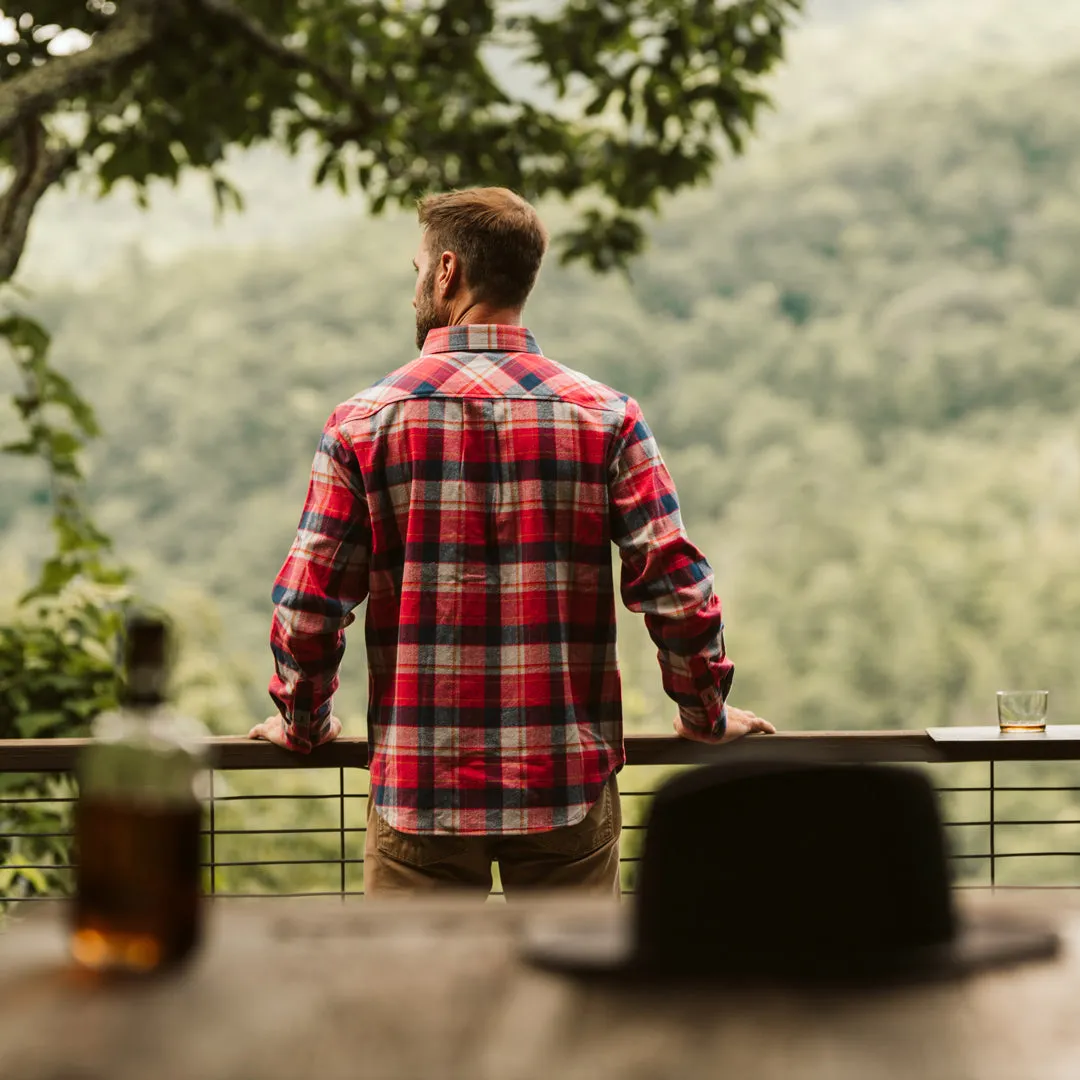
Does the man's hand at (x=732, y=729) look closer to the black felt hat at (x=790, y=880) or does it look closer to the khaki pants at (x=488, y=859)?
the khaki pants at (x=488, y=859)

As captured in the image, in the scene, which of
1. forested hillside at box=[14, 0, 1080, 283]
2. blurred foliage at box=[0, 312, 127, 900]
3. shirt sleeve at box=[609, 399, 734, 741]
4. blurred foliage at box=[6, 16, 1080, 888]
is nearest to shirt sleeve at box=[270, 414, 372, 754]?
shirt sleeve at box=[609, 399, 734, 741]

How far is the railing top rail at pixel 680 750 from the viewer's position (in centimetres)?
189

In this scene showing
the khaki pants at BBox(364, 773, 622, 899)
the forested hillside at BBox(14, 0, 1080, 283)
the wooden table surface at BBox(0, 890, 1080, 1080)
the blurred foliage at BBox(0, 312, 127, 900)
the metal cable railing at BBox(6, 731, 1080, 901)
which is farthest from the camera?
the forested hillside at BBox(14, 0, 1080, 283)

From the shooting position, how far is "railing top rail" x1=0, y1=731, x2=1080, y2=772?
1.89m

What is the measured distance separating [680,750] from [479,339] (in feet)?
2.13

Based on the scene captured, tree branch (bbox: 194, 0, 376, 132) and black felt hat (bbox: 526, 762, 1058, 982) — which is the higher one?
tree branch (bbox: 194, 0, 376, 132)

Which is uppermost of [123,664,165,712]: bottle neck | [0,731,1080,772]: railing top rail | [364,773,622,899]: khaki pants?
[123,664,165,712]: bottle neck

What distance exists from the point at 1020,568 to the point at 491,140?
102 ft

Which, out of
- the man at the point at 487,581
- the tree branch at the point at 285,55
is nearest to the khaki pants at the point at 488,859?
the man at the point at 487,581

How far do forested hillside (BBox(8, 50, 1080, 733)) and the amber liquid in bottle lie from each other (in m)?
27.8

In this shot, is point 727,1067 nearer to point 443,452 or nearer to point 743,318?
point 443,452

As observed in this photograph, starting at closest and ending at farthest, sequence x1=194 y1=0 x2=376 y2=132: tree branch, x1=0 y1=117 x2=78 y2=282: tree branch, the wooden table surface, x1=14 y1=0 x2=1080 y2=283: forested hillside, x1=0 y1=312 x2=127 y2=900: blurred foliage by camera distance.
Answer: the wooden table surface, x1=0 y1=312 x2=127 y2=900: blurred foliage, x1=0 y1=117 x2=78 y2=282: tree branch, x1=194 y1=0 x2=376 y2=132: tree branch, x1=14 y1=0 x2=1080 y2=283: forested hillside

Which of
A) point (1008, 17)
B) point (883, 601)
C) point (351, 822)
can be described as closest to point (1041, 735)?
point (351, 822)

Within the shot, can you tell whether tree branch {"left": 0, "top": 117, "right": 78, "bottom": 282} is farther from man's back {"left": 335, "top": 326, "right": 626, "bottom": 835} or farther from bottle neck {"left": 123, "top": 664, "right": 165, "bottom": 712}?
bottle neck {"left": 123, "top": 664, "right": 165, "bottom": 712}
